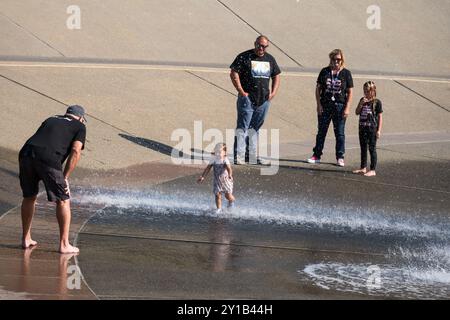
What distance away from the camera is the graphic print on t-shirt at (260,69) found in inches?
558

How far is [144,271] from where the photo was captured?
8562mm

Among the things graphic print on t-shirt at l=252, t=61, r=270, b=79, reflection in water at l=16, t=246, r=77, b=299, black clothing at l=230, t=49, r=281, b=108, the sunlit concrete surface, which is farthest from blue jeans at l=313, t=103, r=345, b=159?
reflection in water at l=16, t=246, r=77, b=299

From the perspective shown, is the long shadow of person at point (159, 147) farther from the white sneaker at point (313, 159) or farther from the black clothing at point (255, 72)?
the white sneaker at point (313, 159)

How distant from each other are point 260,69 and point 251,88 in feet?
1.01

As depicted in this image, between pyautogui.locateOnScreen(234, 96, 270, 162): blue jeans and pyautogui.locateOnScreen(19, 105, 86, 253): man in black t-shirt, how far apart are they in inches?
205

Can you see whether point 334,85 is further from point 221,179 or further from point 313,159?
point 221,179

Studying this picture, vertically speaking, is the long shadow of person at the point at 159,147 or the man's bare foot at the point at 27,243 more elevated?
the long shadow of person at the point at 159,147

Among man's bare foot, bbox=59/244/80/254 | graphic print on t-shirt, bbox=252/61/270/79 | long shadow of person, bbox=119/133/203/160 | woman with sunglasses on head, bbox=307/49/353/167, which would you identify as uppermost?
graphic print on t-shirt, bbox=252/61/270/79

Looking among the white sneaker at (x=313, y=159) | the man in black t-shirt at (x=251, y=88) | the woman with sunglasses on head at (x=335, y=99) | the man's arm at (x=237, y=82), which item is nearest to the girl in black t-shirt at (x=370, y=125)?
the woman with sunglasses on head at (x=335, y=99)

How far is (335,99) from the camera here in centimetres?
1437

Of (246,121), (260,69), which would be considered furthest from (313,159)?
(260,69)

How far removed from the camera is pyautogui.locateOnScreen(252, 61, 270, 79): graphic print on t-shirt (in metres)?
14.2

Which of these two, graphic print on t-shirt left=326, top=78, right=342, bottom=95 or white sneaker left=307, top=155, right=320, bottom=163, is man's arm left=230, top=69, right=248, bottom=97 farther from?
white sneaker left=307, top=155, right=320, bottom=163

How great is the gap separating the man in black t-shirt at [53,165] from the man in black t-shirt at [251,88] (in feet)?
17.0
